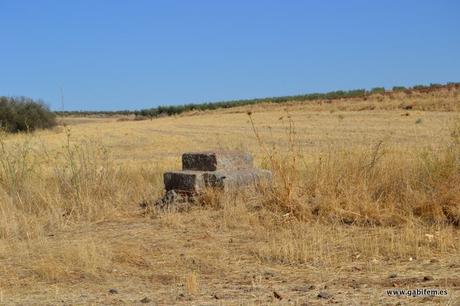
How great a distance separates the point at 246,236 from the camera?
7.12 meters

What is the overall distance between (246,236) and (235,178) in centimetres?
188

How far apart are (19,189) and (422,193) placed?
5.66 m

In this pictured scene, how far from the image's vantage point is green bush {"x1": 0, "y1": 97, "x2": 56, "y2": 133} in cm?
4912

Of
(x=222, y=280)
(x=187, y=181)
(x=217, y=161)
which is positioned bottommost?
(x=222, y=280)

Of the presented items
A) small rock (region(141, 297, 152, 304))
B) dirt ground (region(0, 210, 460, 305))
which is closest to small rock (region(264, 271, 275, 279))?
dirt ground (region(0, 210, 460, 305))

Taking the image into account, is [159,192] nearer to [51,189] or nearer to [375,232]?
[51,189]

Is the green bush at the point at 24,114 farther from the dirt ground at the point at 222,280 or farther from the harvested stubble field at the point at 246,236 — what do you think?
the dirt ground at the point at 222,280

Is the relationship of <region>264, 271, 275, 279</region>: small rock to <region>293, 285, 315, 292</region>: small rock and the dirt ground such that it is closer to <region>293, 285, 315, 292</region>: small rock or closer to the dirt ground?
the dirt ground

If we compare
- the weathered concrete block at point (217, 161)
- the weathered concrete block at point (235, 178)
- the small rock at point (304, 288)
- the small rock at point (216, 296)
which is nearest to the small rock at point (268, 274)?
the small rock at point (304, 288)

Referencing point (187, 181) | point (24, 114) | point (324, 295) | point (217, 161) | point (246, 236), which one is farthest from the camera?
point (24, 114)

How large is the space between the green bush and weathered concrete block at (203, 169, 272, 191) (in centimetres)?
4190

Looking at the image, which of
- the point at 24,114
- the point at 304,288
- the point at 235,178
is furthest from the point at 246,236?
the point at 24,114

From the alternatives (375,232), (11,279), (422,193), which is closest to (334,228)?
(375,232)

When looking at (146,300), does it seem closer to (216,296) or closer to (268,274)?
(216,296)
